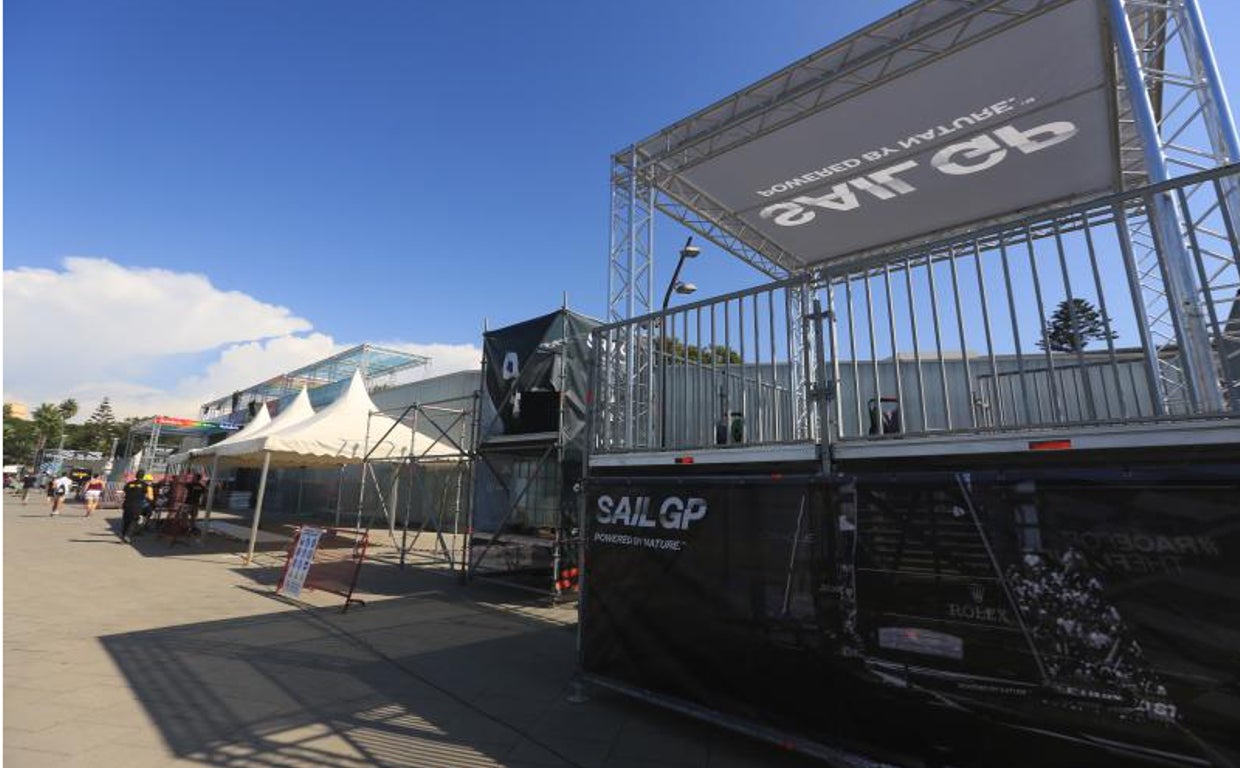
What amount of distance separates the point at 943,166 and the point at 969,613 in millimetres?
8723

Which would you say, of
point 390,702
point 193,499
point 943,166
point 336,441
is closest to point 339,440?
point 336,441

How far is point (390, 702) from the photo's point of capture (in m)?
4.79

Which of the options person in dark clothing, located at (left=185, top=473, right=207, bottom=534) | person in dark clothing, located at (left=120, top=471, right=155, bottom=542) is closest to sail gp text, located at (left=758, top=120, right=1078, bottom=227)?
person in dark clothing, located at (left=185, top=473, right=207, bottom=534)

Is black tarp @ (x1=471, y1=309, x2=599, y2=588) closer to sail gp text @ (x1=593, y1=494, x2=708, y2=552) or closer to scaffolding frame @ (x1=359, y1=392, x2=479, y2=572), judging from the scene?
scaffolding frame @ (x1=359, y1=392, x2=479, y2=572)

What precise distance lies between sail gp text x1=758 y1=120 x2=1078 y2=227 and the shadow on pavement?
8.50 meters

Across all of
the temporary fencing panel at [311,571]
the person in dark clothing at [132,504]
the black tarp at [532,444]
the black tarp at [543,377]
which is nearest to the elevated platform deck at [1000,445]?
the black tarp at [532,444]

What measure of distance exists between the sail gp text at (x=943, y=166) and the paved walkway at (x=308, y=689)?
8.35 m

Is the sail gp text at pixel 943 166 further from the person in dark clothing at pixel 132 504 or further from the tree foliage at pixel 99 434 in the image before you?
the tree foliage at pixel 99 434

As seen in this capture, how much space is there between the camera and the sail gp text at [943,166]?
8.91m

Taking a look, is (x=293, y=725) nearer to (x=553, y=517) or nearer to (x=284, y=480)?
(x=553, y=517)

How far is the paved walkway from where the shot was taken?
3857 mm

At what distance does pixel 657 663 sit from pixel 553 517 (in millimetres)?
6071

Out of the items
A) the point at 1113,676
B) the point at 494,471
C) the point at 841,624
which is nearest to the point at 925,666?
the point at 841,624

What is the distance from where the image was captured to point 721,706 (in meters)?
4.04
